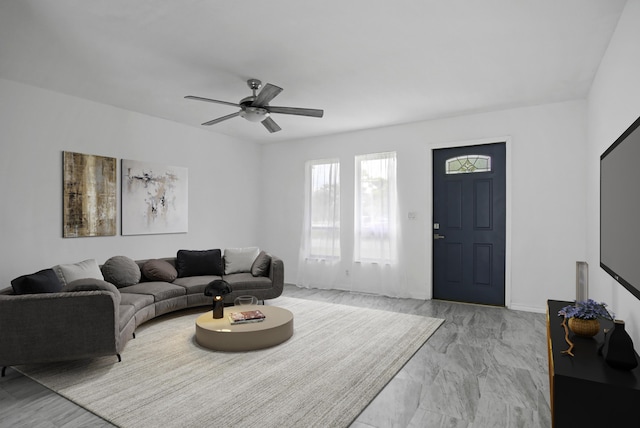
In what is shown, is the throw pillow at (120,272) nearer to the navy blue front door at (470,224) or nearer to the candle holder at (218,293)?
the candle holder at (218,293)

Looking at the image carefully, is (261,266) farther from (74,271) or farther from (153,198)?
(74,271)

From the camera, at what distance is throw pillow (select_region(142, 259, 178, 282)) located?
470 centimetres

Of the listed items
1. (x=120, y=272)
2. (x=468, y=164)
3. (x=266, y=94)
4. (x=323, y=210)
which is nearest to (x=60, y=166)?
(x=120, y=272)

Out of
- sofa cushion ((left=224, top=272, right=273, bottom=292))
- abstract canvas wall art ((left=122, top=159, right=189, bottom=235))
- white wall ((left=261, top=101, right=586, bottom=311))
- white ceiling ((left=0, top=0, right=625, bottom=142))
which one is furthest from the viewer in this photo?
abstract canvas wall art ((left=122, top=159, right=189, bottom=235))

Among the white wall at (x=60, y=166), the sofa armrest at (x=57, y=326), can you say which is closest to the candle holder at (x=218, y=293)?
the sofa armrest at (x=57, y=326)

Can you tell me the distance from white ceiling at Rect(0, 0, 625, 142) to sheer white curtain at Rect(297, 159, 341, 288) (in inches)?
77.3

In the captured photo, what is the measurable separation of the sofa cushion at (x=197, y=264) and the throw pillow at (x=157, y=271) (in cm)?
24

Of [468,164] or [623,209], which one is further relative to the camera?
[468,164]

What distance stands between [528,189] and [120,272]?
5276mm

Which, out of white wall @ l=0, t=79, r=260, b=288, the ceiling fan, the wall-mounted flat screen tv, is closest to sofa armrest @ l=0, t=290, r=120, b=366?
white wall @ l=0, t=79, r=260, b=288

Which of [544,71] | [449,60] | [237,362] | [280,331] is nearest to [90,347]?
[237,362]

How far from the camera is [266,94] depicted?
3516 mm

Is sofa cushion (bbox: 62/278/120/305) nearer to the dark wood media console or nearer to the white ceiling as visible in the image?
the white ceiling

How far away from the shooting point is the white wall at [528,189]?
4.68 m
